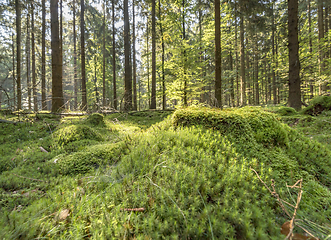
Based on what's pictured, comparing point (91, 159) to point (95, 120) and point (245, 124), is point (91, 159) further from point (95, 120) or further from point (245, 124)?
point (95, 120)

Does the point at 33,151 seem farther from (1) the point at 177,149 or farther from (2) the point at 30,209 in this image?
(1) the point at 177,149

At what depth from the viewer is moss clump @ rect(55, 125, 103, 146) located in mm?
3965

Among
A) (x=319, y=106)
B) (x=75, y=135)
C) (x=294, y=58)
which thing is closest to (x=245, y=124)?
(x=75, y=135)

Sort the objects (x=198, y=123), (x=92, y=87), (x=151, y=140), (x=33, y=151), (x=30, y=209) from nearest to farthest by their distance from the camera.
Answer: (x=30, y=209) → (x=151, y=140) → (x=198, y=123) → (x=33, y=151) → (x=92, y=87)

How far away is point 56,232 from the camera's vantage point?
1344mm

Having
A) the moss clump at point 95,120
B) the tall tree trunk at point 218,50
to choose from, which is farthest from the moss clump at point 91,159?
the tall tree trunk at point 218,50

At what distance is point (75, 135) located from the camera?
4066 mm

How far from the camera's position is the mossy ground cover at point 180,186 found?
130 cm

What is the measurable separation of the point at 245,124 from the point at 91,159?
109 inches

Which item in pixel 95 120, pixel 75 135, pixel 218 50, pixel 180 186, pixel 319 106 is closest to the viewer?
pixel 180 186

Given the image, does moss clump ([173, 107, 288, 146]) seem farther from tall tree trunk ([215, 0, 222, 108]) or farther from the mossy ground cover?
tall tree trunk ([215, 0, 222, 108])

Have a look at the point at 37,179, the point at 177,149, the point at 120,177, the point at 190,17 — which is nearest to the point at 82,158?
the point at 37,179

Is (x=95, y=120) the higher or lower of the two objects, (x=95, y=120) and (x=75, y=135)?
the higher

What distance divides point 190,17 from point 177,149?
16860 mm
